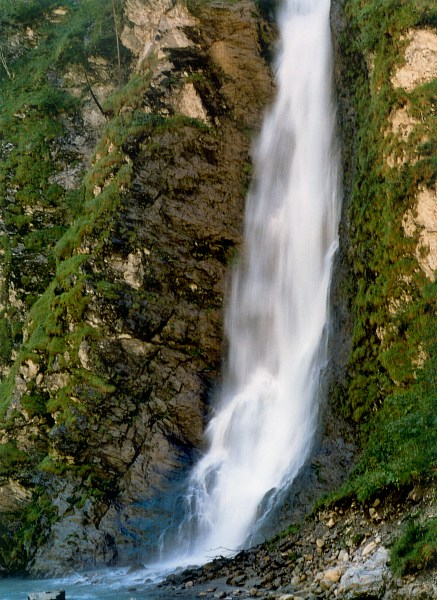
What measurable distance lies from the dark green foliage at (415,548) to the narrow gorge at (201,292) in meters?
0.04

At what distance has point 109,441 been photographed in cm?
1859

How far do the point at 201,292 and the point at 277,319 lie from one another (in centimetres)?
296

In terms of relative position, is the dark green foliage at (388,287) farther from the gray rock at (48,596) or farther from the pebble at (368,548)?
the gray rock at (48,596)

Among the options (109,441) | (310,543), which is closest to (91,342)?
(109,441)

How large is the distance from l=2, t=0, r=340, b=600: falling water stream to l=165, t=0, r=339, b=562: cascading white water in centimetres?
4

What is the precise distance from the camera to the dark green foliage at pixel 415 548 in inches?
344

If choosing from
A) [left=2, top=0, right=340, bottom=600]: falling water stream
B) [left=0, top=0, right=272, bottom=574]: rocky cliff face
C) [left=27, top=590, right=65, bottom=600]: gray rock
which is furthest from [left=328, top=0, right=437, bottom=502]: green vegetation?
[left=0, top=0, right=272, bottom=574]: rocky cliff face

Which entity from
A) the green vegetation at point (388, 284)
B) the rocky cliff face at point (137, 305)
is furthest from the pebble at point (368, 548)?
the rocky cliff face at point (137, 305)

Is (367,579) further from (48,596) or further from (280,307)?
(280,307)

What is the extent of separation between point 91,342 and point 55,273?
4.55 m

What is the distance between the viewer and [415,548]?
8.92m

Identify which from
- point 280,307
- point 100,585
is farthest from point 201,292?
point 100,585

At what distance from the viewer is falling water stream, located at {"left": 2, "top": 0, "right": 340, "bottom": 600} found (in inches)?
629

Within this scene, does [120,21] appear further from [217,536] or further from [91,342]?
[217,536]
